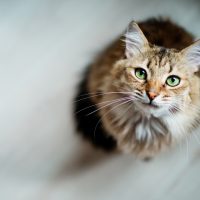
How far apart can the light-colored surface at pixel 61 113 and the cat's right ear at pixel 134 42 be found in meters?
0.41

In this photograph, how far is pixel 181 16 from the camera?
142cm

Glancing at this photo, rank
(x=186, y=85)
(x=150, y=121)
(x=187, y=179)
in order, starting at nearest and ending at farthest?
(x=186, y=85) < (x=150, y=121) < (x=187, y=179)

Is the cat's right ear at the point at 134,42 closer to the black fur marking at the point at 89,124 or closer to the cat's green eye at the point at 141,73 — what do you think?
the cat's green eye at the point at 141,73

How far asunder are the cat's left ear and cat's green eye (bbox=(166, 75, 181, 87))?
6 cm

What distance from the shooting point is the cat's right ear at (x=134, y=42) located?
993 millimetres

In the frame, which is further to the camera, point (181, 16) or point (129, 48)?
point (181, 16)

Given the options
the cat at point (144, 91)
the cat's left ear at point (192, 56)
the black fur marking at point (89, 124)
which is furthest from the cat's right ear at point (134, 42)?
the black fur marking at point (89, 124)

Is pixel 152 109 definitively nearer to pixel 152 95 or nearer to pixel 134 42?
pixel 152 95

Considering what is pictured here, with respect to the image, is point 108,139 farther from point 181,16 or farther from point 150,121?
point 181,16

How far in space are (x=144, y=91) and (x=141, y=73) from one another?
64mm

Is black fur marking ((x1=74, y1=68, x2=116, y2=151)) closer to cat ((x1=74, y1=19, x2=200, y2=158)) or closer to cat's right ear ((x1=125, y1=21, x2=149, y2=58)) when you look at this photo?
cat ((x1=74, y1=19, x2=200, y2=158))

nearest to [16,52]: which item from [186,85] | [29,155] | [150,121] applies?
[29,155]

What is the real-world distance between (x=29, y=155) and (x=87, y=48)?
482 millimetres

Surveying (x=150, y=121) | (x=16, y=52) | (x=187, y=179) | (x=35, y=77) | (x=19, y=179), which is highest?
(x=16, y=52)
